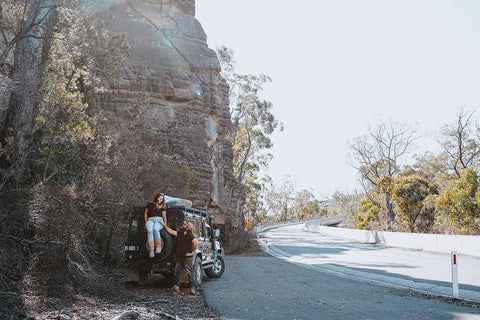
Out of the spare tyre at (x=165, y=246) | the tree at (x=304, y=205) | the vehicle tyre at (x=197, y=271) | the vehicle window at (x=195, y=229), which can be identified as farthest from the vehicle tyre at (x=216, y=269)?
the tree at (x=304, y=205)

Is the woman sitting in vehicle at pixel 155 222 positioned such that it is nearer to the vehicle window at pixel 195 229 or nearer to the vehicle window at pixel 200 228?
the vehicle window at pixel 195 229

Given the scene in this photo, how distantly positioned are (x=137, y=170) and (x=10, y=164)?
896cm

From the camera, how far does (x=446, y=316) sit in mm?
7793

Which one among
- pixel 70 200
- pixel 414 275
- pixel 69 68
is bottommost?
pixel 414 275

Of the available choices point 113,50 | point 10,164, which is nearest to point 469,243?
point 113,50

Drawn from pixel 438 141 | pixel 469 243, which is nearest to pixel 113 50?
pixel 469 243

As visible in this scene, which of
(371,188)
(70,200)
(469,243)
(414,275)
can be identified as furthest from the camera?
(371,188)

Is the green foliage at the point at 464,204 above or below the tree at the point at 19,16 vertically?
→ below

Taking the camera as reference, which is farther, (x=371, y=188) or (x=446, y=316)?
(x=371, y=188)

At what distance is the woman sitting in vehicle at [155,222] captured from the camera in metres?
11.2

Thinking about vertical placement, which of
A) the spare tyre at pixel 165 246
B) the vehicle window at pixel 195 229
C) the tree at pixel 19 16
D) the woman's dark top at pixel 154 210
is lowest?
the spare tyre at pixel 165 246

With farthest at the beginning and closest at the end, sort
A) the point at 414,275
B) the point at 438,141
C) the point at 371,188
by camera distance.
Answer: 1. the point at 371,188
2. the point at 438,141
3. the point at 414,275

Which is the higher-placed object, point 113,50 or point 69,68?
point 113,50

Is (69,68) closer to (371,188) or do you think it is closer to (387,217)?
(387,217)
